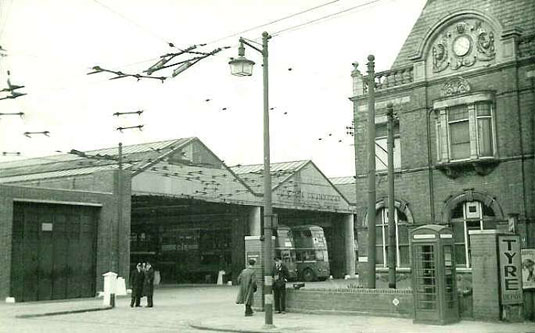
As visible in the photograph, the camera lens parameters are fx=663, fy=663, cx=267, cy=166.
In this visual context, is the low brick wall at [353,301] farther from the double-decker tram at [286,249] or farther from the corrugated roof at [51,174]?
the double-decker tram at [286,249]

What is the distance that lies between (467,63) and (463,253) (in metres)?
7.23

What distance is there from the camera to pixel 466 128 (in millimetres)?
25312

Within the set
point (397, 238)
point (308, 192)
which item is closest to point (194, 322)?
point (397, 238)

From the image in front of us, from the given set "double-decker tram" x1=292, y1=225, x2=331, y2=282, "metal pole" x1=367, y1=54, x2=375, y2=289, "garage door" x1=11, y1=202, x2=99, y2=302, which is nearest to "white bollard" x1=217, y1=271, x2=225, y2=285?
"double-decker tram" x1=292, y1=225, x2=331, y2=282

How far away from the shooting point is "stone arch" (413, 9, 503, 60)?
24.4m

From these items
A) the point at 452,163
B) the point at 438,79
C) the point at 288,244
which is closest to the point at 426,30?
the point at 438,79

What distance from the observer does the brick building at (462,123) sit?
23734 millimetres

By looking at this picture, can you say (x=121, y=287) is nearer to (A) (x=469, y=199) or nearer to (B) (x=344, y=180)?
(A) (x=469, y=199)

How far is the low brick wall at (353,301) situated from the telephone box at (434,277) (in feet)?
3.23

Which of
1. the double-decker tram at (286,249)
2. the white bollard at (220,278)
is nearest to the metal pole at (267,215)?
the double-decker tram at (286,249)

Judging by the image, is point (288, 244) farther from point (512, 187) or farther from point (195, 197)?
point (512, 187)

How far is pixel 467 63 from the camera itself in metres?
25.3

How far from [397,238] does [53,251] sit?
16.5 meters

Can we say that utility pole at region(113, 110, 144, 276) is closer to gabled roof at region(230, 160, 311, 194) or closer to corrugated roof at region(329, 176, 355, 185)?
gabled roof at region(230, 160, 311, 194)
